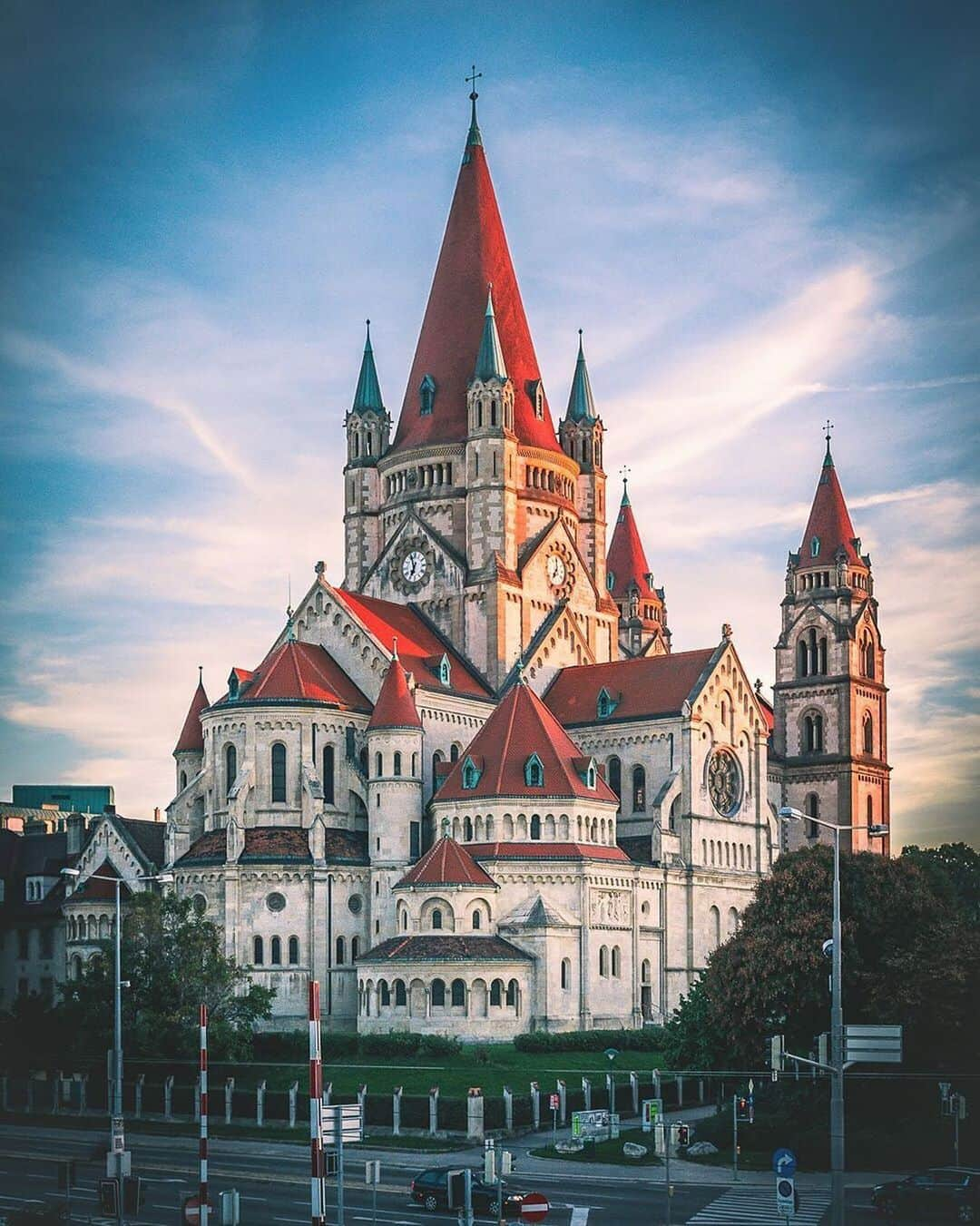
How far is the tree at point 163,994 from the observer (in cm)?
7981

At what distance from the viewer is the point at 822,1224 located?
49.6m

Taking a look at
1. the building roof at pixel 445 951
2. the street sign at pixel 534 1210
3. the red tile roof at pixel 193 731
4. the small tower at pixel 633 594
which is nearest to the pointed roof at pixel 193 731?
the red tile roof at pixel 193 731

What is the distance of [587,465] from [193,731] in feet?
110

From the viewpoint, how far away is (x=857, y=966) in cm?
6744

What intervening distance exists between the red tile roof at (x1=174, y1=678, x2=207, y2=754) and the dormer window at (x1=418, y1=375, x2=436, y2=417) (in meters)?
23.5

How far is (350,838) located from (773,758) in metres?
50.2

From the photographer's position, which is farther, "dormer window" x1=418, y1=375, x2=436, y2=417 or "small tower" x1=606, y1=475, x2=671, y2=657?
"small tower" x1=606, y1=475, x2=671, y2=657

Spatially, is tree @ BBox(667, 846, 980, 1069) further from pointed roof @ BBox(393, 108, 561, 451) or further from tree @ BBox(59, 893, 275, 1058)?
pointed roof @ BBox(393, 108, 561, 451)

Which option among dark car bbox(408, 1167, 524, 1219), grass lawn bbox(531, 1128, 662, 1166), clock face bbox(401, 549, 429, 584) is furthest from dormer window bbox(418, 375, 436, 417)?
dark car bbox(408, 1167, 524, 1219)

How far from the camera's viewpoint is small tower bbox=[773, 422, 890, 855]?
461ft

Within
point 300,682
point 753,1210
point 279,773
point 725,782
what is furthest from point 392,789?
point 753,1210

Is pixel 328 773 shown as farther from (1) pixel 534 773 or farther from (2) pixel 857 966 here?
(2) pixel 857 966

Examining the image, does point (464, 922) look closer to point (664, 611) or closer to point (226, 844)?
point (226, 844)

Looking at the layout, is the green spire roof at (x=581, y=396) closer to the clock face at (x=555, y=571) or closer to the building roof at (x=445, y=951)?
the clock face at (x=555, y=571)
